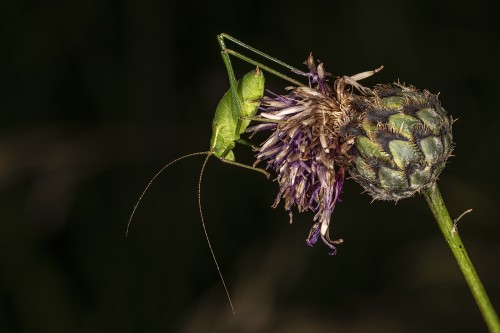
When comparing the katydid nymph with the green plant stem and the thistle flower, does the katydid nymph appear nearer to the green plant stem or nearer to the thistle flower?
the thistle flower

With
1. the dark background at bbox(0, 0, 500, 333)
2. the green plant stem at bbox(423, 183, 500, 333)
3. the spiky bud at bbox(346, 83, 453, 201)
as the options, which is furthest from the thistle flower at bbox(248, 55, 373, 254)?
the dark background at bbox(0, 0, 500, 333)

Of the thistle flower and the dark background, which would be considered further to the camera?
the dark background

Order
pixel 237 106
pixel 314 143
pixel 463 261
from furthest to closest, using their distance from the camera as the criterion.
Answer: pixel 237 106
pixel 314 143
pixel 463 261

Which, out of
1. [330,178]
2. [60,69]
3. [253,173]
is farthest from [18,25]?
[330,178]

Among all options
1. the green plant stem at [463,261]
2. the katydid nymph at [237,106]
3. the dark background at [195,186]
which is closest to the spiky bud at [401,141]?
the green plant stem at [463,261]

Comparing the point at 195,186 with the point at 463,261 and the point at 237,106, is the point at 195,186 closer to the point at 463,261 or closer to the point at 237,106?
the point at 237,106

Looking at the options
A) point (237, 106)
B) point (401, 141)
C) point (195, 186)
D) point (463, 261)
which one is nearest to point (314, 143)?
point (401, 141)
